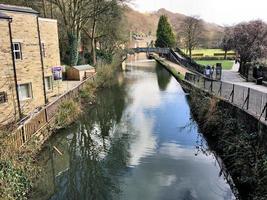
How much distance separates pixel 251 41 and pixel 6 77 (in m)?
24.4

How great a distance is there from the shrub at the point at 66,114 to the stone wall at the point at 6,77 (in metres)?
2.71

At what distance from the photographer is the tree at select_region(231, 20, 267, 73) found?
29438 millimetres

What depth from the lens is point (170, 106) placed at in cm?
2377

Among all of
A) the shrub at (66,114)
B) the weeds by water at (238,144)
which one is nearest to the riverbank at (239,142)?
the weeds by water at (238,144)

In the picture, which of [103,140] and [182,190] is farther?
[103,140]

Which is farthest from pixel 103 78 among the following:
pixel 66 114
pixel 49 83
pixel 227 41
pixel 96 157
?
pixel 96 157

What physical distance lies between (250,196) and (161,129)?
8800 mm

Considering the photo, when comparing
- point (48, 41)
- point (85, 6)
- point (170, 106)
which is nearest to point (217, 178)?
point (170, 106)

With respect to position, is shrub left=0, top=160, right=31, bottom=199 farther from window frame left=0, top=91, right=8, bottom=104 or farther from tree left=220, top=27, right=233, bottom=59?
tree left=220, top=27, right=233, bottom=59

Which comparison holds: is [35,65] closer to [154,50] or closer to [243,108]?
[243,108]

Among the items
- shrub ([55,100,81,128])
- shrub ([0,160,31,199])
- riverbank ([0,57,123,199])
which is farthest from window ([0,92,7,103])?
shrub ([0,160,31,199])

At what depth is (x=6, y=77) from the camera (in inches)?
600

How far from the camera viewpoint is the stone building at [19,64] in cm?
1505

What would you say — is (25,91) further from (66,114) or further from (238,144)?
(238,144)
